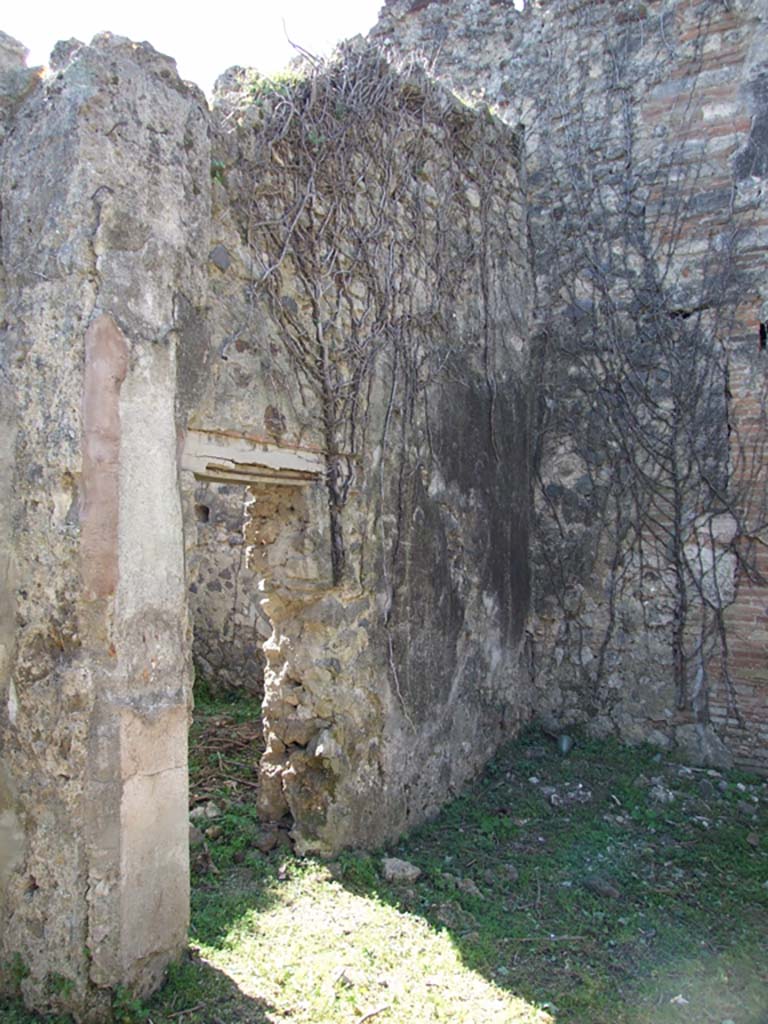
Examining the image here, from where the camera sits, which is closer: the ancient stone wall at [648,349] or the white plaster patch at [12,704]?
the white plaster patch at [12,704]

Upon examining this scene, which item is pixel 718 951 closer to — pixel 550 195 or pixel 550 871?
pixel 550 871

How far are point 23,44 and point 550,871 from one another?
433 centimetres

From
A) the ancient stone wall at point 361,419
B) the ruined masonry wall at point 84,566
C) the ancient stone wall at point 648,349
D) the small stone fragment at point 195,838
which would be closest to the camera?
the ruined masonry wall at point 84,566

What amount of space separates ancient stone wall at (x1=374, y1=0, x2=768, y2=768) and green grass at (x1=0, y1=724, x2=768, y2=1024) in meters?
0.86

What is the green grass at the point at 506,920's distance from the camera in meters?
3.21

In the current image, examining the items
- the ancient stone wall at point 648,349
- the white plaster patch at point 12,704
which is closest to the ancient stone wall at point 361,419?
the ancient stone wall at point 648,349

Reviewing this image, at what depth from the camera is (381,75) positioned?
15.5 ft

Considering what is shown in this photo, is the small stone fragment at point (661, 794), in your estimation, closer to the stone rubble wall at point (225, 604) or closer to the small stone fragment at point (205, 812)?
the small stone fragment at point (205, 812)

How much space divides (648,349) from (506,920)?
386cm

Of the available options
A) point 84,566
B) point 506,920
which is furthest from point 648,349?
point 84,566

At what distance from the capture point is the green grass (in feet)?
10.5

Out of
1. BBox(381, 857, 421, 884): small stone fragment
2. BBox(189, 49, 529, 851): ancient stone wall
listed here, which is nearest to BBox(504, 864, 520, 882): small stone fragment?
BBox(381, 857, 421, 884): small stone fragment

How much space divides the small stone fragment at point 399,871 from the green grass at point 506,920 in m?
0.05

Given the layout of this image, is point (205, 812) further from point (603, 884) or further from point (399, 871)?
point (603, 884)
